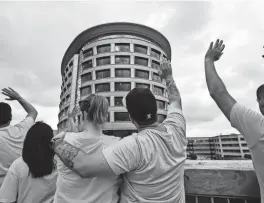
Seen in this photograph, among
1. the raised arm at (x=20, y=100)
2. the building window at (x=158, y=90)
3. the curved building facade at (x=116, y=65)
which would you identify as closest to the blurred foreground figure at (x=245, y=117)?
the raised arm at (x=20, y=100)

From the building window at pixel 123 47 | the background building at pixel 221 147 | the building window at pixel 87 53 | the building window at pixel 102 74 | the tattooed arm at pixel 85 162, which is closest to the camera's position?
the tattooed arm at pixel 85 162

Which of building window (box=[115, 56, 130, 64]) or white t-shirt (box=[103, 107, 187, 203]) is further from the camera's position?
building window (box=[115, 56, 130, 64])

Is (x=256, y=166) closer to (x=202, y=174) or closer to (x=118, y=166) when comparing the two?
(x=202, y=174)

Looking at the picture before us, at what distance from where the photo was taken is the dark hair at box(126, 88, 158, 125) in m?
1.23

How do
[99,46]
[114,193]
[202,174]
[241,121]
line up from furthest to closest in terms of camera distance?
[99,46]
[202,174]
[114,193]
[241,121]

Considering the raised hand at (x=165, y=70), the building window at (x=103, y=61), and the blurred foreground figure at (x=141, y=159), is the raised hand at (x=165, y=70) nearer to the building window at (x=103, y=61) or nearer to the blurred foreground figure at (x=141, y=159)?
the blurred foreground figure at (x=141, y=159)

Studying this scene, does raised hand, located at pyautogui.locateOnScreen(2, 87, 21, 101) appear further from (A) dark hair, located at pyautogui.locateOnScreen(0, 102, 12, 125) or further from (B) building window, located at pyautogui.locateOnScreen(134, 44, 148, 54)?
(B) building window, located at pyautogui.locateOnScreen(134, 44, 148, 54)

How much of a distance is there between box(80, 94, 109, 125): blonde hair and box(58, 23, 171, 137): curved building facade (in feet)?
76.3

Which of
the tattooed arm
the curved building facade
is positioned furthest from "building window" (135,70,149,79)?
the tattooed arm

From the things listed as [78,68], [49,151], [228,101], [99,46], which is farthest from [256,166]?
[78,68]

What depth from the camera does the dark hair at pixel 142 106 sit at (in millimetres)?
1229

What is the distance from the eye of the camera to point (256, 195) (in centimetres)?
159

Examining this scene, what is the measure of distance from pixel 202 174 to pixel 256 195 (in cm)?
51

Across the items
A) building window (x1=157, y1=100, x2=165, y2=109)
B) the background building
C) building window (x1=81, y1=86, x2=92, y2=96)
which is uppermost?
building window (x1=81, y1=86, x2=92, y2=96)
